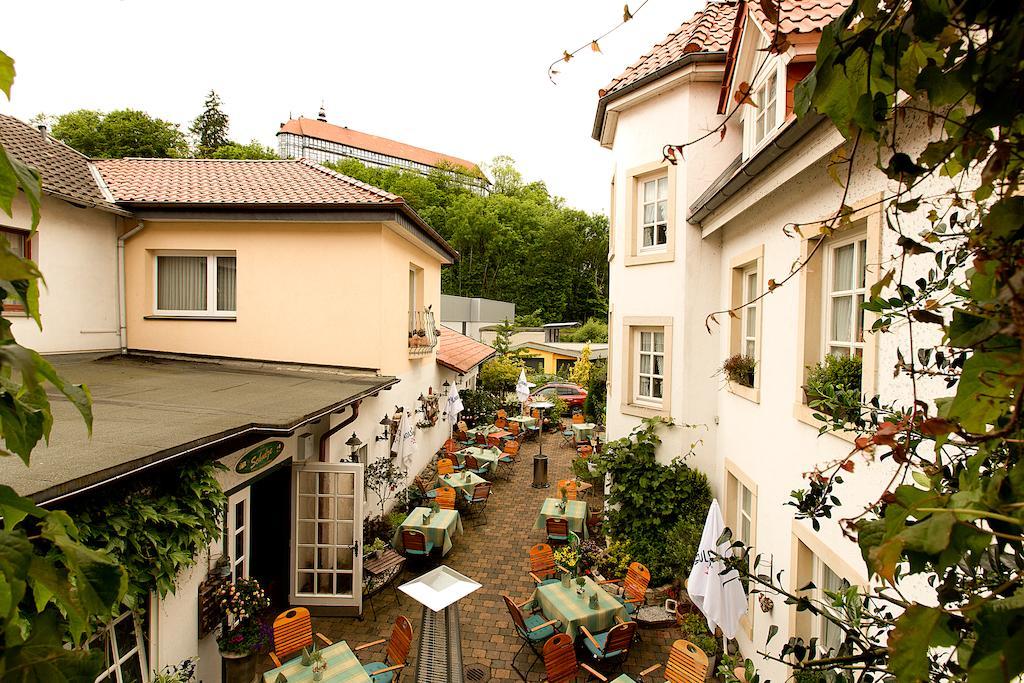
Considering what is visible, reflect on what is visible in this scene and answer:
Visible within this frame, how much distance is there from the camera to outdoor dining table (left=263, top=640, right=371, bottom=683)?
21.6ft

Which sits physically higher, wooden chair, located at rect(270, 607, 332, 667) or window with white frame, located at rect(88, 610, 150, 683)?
window with white frame, located at rect(88, 610, 150, 683)

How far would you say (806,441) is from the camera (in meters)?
5.40

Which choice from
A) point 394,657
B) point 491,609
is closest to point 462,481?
point 491,609

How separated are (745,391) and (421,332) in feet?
28.0

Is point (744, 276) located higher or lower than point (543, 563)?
higher

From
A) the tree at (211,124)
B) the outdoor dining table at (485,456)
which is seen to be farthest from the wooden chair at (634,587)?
the tree at (211,124)

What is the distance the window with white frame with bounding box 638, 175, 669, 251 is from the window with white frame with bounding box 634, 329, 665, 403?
170cm

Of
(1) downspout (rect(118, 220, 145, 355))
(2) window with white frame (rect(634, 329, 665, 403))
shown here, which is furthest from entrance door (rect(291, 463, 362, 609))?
(2) window with white frame (rect(634, 329, 665, 403))

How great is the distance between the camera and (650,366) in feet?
35.0

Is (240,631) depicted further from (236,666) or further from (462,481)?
(462,481)

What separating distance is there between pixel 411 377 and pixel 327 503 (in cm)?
496

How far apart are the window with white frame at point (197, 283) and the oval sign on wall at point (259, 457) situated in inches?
163

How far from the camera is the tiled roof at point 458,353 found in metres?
18.3

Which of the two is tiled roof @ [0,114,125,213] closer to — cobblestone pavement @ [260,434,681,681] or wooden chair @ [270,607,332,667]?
wooden chair @ [270,607,332,667]
